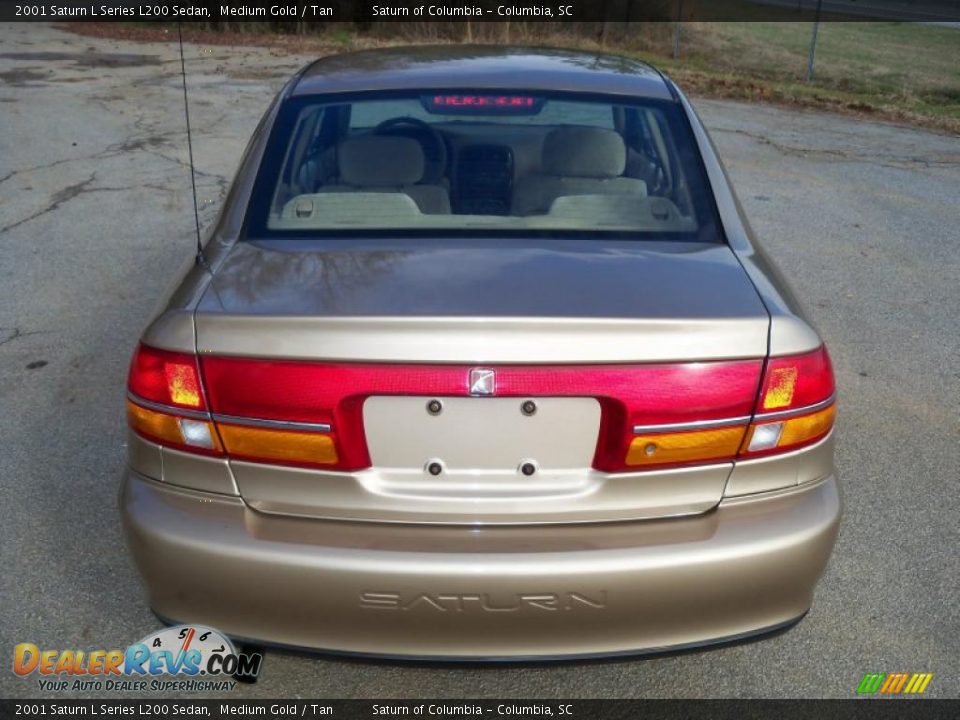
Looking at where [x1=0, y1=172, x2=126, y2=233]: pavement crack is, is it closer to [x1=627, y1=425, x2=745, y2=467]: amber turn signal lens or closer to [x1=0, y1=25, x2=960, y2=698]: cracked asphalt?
[x1=0, y1=25, x2=960, y2=698]: cracked asphalt

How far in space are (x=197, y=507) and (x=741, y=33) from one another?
96.4ft

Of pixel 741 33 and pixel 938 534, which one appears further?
pixel 741 33

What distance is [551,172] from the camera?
311 centimetres

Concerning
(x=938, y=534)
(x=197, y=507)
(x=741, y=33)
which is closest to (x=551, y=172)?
(x=197, y=507)

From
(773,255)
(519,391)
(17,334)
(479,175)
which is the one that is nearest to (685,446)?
(519,391)

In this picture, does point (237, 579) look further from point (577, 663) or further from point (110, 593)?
point (110, 593)

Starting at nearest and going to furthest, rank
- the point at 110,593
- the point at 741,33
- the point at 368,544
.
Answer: the point at 368,544 < the point at 110,593 < the point at 741,33

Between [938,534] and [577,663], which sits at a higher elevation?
[577,663]

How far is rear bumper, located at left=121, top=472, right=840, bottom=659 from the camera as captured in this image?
2035mm

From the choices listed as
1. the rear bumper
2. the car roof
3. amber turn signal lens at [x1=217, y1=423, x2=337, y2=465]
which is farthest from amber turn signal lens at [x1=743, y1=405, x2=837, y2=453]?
the car roof

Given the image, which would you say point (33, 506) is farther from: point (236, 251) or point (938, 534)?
point (938, 534)

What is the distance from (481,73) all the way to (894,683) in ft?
7.39

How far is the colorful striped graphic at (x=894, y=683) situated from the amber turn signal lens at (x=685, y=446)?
3.18 ft

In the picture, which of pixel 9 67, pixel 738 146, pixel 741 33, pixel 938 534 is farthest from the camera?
pixel 741 33
